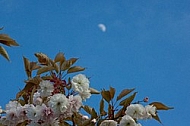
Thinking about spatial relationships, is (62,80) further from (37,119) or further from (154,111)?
(154,111)

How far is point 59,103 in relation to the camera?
1.97 m

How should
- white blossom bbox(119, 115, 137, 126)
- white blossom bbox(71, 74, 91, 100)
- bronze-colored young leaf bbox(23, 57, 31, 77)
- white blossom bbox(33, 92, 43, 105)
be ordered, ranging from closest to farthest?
1. white blossom bbox(119, 115, 137, 126)
2. white blossom bbox(71, 74, 91, 100)
3. white blossom bbox(33, 92, 43, 105)
4. bronze-colored young leaf bbox(23, 57, 31, 77)

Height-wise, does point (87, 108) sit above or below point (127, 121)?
above

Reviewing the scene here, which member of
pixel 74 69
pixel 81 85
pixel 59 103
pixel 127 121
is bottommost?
pixel 127 121

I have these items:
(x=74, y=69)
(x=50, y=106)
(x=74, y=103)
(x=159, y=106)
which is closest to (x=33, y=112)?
(x=50, y=106)

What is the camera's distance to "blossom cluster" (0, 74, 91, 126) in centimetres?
202

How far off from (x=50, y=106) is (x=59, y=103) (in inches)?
3.2

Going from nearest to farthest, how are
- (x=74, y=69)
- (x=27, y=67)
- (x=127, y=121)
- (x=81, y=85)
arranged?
1. (x=127, y=121)
2. (x=81, y=85)
3. (x=74, y=69)
4. (x=27, y=67)

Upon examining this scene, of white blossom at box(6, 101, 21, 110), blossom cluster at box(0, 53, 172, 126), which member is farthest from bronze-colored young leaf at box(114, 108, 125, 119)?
white blossom at box(6, 101, 21, 110)

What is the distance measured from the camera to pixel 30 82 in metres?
2.15

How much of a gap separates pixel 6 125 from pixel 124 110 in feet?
1.95

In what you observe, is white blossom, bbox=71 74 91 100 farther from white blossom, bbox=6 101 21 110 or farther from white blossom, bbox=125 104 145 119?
white blossom, bbox=6 101 21 110

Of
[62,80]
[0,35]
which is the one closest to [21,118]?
[62,80]

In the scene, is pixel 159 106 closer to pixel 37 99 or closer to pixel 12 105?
pixel 37 99
